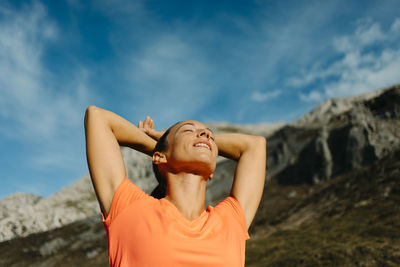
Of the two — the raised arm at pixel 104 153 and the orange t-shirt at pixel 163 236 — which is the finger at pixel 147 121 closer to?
the raised arm at pixel 104 153

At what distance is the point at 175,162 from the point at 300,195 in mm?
39069

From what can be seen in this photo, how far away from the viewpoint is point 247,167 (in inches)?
114

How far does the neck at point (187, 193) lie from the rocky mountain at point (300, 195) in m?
13.7

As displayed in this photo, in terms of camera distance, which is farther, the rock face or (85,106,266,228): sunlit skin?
the rock face

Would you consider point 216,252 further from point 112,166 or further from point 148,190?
point 148,190

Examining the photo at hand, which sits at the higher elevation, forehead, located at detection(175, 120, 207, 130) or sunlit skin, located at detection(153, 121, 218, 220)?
forehead, located at detection(175, 120, 207, 130)

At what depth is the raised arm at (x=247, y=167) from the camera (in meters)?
2.81

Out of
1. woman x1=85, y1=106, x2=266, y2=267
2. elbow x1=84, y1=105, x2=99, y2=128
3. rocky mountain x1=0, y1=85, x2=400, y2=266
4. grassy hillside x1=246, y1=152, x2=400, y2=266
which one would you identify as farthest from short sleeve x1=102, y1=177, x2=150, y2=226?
rocky mountain x1=0, y1=85, x2=400, y2=266

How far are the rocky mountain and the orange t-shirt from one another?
1371cm

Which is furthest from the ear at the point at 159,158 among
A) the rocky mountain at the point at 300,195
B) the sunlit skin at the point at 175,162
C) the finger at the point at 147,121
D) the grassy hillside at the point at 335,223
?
the rocky mountain at the point at 300,195

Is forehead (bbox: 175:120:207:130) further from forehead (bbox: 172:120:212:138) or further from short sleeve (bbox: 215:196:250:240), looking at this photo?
short sleeve (bbox: 215:196:250:240)

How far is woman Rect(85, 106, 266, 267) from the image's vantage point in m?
2.10

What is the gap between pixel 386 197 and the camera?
2520cm

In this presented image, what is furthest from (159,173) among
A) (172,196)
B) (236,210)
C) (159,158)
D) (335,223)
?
(335,223)
